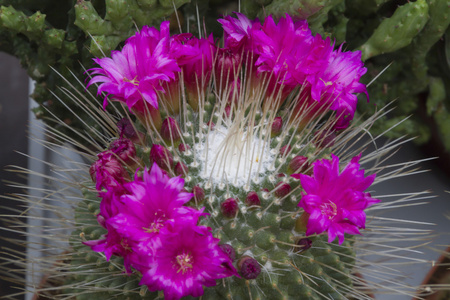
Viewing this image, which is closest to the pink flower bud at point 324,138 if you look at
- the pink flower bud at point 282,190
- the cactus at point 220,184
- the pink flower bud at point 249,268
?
the cactus at point 220,184

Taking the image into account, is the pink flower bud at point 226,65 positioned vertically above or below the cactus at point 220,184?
above

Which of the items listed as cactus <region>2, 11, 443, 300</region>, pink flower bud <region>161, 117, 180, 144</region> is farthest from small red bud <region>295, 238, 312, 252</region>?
pink flower bud <region>161, 117, 180, 144</region>

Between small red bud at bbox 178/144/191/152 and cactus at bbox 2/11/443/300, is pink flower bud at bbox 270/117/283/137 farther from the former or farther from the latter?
small red bud at bbox 178/144/191/152

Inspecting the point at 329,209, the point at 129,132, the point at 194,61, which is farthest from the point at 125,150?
the point at 329,209

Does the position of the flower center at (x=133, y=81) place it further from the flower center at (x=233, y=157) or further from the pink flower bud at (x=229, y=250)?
the pink flower bud at (x=229, y=250)

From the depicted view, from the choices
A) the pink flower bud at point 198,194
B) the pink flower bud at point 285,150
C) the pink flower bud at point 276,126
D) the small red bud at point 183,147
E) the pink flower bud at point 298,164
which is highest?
the pink flower bud at point 276,126
